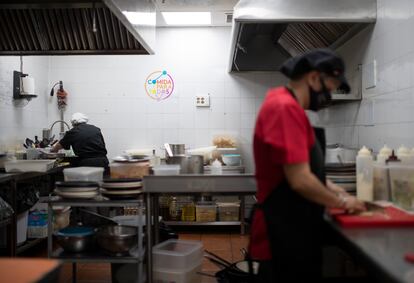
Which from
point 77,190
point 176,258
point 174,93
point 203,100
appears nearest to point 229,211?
point 203,100

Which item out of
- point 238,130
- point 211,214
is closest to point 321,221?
point 211,214

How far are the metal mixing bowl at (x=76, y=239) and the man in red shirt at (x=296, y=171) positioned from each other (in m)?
1.44

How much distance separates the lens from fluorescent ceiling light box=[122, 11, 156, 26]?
2.90m

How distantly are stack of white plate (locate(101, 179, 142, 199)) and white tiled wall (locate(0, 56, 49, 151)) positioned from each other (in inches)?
92.5

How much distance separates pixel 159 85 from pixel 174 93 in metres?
0.24

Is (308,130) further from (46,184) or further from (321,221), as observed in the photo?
(46,184)

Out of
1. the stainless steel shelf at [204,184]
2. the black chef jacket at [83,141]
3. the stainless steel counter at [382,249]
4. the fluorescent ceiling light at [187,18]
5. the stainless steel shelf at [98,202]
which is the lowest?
the stainless steel shelf at [98,202]

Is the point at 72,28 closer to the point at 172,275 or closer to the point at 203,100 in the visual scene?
the point at 172,275

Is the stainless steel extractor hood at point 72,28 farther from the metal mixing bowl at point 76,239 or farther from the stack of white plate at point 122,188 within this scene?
the metal mixing bowl at point 76,239

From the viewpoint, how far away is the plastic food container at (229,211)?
520cm

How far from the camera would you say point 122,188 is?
2.67 meters

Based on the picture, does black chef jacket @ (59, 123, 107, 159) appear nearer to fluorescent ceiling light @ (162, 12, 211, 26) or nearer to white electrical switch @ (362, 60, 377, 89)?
fluorescent ceiling light @ (162, 12, 211, 26)

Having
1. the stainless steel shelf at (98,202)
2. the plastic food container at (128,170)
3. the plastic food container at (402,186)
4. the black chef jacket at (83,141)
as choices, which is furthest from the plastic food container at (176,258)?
the black chef jacket at (83,141)

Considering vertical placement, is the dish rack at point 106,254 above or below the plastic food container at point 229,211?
above
